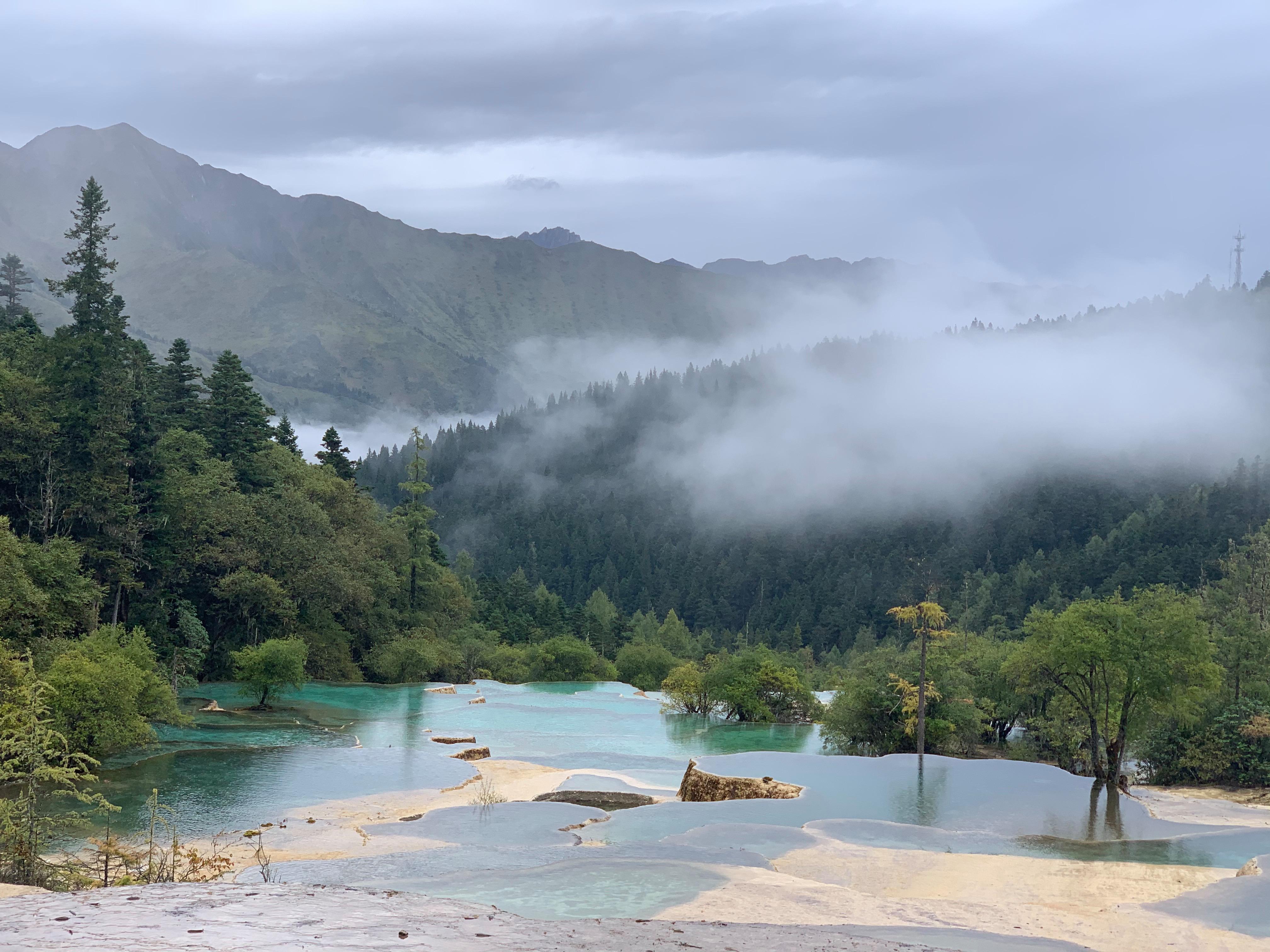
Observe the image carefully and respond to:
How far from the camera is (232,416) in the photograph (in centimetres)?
7500

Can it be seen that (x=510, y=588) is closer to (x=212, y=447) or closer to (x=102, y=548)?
(x=212, y=447)

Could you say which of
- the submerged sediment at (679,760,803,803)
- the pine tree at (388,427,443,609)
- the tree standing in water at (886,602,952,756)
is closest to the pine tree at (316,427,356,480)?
the pine tree at (388,427,443,609)

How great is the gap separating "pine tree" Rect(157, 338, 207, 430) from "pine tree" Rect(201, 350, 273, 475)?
35.2 inches

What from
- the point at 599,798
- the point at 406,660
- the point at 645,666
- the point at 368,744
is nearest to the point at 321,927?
the point at 599,798

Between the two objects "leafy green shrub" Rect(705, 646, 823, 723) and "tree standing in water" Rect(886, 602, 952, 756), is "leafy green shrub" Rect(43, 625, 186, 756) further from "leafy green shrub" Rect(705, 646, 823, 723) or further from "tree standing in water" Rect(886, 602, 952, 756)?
"leafy green shrub" Rect(705, 646, 823, 723)

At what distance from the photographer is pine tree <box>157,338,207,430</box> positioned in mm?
71938

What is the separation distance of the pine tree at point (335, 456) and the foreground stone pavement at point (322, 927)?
81.6m

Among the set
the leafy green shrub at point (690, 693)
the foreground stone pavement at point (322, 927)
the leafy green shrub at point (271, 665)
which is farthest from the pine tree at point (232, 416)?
the foreground stone pavement at point (322, 927)

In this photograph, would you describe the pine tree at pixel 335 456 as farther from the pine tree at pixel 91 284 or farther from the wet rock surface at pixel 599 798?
the wet rock surface at pixel 599 798

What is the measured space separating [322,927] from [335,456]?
88.2 m

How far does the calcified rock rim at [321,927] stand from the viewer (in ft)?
35.8

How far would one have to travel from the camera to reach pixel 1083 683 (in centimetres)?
3794

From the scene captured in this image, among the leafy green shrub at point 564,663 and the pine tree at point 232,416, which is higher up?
the pine tree at point 232,416

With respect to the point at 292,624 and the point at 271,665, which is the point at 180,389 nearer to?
the point at 292,624
